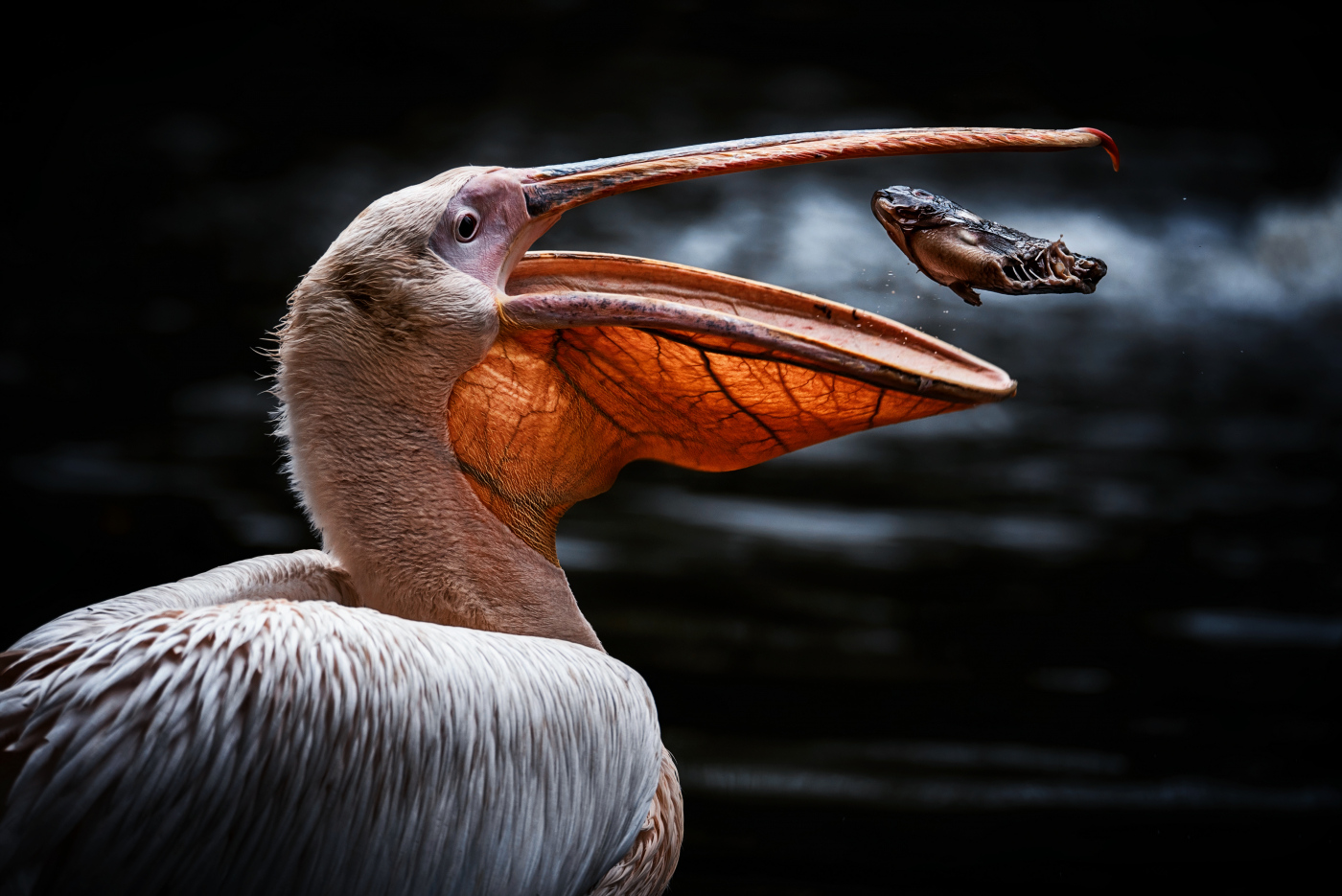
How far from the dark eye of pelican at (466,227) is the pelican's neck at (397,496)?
0.46 feet

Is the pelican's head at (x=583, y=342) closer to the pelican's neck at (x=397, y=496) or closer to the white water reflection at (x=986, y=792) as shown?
the pelican's neck at (x=397, y=496)

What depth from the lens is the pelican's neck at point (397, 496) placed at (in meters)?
0.81

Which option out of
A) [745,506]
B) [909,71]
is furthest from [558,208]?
[909,71]

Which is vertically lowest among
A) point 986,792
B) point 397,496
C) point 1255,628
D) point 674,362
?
point 986,792

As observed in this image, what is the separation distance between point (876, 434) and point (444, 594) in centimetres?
105

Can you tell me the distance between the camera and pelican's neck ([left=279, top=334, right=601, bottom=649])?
0.81 metres

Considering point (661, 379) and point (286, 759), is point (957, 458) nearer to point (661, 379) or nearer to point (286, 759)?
point (661, 379)

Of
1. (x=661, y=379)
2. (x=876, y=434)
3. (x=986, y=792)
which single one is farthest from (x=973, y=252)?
(x=986, y=792)

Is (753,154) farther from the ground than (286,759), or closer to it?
farther from the ground

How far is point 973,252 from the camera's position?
0.90 m

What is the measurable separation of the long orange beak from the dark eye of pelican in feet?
0.24

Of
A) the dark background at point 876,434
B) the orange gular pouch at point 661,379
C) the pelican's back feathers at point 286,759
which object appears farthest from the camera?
the dark background at point 876,434

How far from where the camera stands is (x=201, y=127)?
5.09 feet

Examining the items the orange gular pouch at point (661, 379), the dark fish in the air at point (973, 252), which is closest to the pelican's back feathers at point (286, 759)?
the orange gular pouch at point (661, 379)
